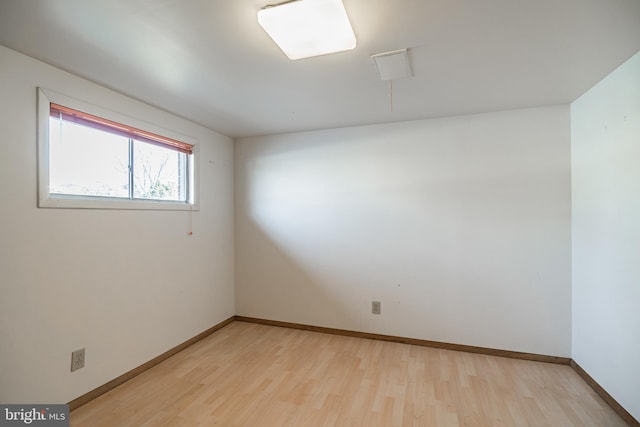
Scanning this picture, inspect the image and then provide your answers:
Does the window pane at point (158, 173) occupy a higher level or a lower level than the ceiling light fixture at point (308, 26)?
lower

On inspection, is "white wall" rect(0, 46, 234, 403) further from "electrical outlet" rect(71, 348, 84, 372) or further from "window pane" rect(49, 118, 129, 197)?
"window pane" rect(49, 118, 129, 197)

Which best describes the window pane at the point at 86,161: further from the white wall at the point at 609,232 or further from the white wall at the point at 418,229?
the white wall at the point at 609,232

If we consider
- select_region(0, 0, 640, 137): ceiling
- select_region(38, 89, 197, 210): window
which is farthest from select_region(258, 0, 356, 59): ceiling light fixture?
select_region(38, 89, 197, 210): window

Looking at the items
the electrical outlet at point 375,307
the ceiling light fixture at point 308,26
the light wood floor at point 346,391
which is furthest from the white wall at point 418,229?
the ceiling light fixture at point 308,26

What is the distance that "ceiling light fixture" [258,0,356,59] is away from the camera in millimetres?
1284

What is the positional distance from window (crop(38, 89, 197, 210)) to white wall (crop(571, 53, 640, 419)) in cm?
357

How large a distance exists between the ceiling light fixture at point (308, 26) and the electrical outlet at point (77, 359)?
2426 millimetres

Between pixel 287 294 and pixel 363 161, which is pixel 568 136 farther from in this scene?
pixel 287 294

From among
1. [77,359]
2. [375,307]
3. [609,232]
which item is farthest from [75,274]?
[609,232]

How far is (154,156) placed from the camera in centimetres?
270

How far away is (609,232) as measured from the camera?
203 centimetres

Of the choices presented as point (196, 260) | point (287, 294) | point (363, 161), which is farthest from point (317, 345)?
point (363, 161)

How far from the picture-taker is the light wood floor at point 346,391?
1885 mm

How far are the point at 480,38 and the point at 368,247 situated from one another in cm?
210
